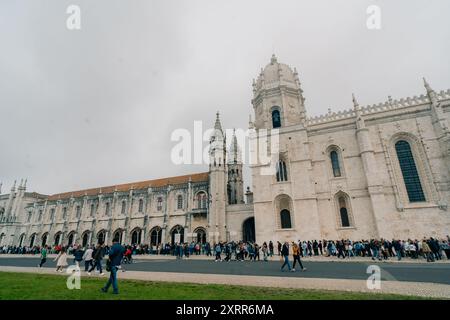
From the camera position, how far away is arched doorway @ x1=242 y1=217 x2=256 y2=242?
30125mm

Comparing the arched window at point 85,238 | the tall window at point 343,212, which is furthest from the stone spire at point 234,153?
the arched window at point 85,238

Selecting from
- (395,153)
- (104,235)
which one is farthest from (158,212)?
(395,153)

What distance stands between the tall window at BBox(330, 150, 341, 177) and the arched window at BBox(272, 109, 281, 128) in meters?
7.39

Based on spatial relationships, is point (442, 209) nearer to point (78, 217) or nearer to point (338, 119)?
point (338, 119)

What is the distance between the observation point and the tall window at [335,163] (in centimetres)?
2625

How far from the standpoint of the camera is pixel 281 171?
27797 mm

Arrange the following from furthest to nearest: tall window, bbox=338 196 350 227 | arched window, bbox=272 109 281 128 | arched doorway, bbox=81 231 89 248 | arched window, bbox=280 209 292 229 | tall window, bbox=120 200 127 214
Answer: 1. arched doorway, bbox=81 231 89 248
2. tall window, bbox=120 200 127 214
3. arched window, bbox=272 109 281 128
4. arched window, bbox=280 209 292 229
5. tall window, bbox=338 196 350 227

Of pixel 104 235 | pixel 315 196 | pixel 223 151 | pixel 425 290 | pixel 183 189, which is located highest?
pixel 223 151

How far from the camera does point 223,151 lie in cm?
3531

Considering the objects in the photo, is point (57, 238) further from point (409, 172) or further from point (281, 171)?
point (409, 172)

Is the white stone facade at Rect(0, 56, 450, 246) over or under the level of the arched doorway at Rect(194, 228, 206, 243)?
over

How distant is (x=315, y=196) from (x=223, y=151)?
1519 centimetres

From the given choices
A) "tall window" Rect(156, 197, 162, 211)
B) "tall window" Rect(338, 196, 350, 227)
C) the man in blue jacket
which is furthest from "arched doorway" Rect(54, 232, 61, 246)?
"tall window" Rect(338, 196, 350, 227)

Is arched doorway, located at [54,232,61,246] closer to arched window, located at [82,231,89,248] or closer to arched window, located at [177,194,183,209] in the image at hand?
arched window, located at [82,231,89,248]
